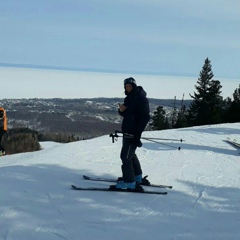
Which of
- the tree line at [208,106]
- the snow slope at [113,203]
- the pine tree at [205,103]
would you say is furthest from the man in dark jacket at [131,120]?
the pine tree at [205,103]

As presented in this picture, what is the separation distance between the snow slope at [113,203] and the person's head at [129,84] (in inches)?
71.7

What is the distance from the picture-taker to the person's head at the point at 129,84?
6521mm

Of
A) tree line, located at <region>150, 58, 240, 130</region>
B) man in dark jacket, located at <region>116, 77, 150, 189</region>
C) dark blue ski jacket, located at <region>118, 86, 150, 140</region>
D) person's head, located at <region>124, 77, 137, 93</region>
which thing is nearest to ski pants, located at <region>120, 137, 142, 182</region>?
man in dark jacket, located at <region>116, 77, 150, 189</region>

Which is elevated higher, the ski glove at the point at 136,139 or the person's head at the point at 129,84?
the person's head at the point at 129,84

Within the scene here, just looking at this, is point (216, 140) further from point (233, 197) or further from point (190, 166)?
point (233, 197)

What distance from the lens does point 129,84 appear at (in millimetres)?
6555

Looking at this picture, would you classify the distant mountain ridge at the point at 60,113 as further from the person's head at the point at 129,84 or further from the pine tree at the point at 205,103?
the person's head at the point at 129,84

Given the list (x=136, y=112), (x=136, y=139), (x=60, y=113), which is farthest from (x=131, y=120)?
(x=60, y=113)

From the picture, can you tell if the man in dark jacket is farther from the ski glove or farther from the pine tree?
the pine tree

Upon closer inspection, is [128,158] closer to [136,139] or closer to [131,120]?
[136,139]

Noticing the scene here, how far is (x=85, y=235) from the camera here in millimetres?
4938

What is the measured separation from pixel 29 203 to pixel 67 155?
A: 4912mm

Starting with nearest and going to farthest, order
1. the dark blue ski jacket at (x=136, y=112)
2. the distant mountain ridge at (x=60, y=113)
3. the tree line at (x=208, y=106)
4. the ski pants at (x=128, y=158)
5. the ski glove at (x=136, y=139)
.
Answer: the dark blue ski jacket at (x=136, y=112), the ski glove at (x=136, y=139), the ski pants at (x=128, y=158), the tree line at (x=208, y=106), the distant mountain ridge at (x=60, y=113)

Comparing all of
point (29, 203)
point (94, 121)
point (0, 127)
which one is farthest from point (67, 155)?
point (94, 121)
